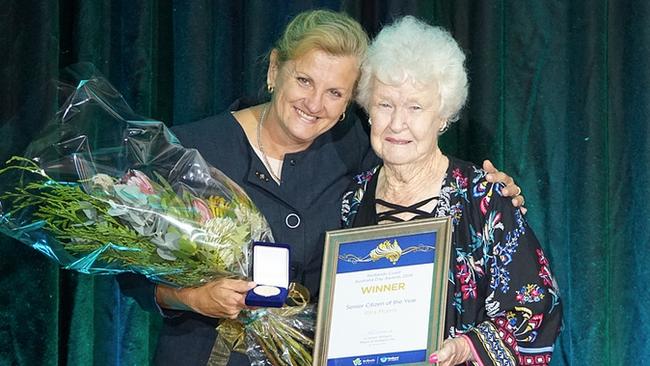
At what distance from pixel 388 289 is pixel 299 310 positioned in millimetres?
269

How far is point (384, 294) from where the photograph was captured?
6.59ft

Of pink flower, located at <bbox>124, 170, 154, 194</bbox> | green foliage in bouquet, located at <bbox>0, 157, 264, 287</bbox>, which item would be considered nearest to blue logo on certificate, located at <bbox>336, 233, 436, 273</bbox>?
green foliage in bouquet, located at <bbox>0, 157, 264, 287</bbox>

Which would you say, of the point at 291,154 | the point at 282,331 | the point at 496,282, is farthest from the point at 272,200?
the point at 496,282

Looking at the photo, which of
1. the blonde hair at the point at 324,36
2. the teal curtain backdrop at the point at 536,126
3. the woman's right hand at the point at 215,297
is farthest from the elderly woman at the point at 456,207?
the teal curtain backdrop at the point at 536,126

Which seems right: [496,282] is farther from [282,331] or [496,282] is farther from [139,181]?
[139,181]

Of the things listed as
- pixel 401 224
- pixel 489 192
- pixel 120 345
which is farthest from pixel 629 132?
pixel 120 345

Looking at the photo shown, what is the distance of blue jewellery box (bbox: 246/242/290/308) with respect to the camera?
2.02 meters

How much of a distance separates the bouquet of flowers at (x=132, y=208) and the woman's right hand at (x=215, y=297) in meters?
0.02

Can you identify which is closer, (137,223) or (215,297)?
(137,223)

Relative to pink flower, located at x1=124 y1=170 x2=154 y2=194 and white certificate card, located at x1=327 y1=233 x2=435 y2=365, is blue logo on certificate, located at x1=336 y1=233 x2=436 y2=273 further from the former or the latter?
pink flower, located at x1=124 y1=170 x2=154 y2=194

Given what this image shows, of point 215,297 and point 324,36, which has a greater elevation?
point 324,36

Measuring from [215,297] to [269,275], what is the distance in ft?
0.41

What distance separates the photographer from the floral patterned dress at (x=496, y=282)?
205 cm

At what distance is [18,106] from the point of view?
9.62ft
